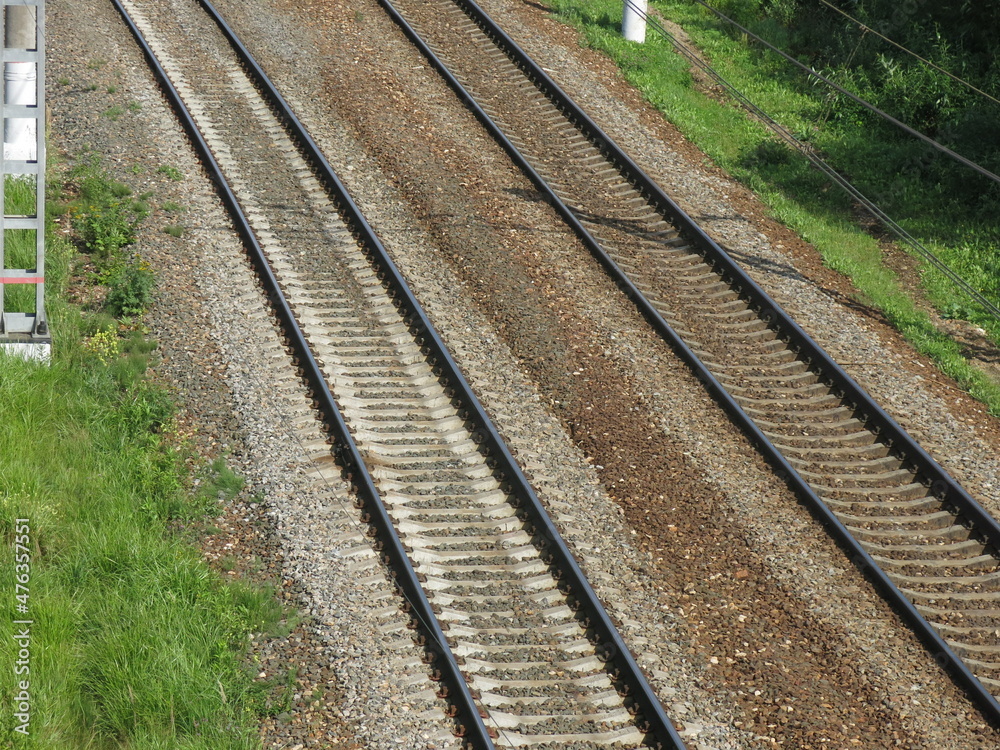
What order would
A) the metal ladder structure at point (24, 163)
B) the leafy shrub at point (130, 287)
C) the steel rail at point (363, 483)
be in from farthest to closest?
the leafy shrub at point (130, 287) → the metal ladder structure at point (24, 163) → the steel rail at point (363, 483)

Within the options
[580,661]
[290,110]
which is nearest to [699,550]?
[580,661]

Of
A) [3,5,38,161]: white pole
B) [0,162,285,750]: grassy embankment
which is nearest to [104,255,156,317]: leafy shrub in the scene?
[0,162,285,750]: grassy embankment

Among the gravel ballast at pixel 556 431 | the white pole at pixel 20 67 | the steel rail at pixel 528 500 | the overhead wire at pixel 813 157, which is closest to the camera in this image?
the steel rail at pixel 528 500

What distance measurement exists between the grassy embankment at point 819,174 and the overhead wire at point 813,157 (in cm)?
15

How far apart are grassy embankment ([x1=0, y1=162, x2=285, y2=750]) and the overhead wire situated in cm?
1001

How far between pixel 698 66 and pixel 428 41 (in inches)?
209

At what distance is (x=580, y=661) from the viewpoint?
25.0 ft

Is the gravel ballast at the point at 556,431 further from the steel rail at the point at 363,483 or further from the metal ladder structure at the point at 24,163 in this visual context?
the metal ladder structure at the point at 24,163

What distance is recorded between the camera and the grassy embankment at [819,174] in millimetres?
13727

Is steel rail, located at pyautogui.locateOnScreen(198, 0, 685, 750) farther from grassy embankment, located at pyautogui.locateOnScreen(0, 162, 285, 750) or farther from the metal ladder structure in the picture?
the metal ladder structure

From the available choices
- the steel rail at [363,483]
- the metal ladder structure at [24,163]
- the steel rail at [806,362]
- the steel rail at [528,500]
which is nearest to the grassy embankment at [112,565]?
the metal ladder structure at [24,163]

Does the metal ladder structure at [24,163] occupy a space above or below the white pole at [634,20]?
below

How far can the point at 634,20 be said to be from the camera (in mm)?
20016

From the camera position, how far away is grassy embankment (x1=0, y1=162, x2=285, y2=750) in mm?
6648
